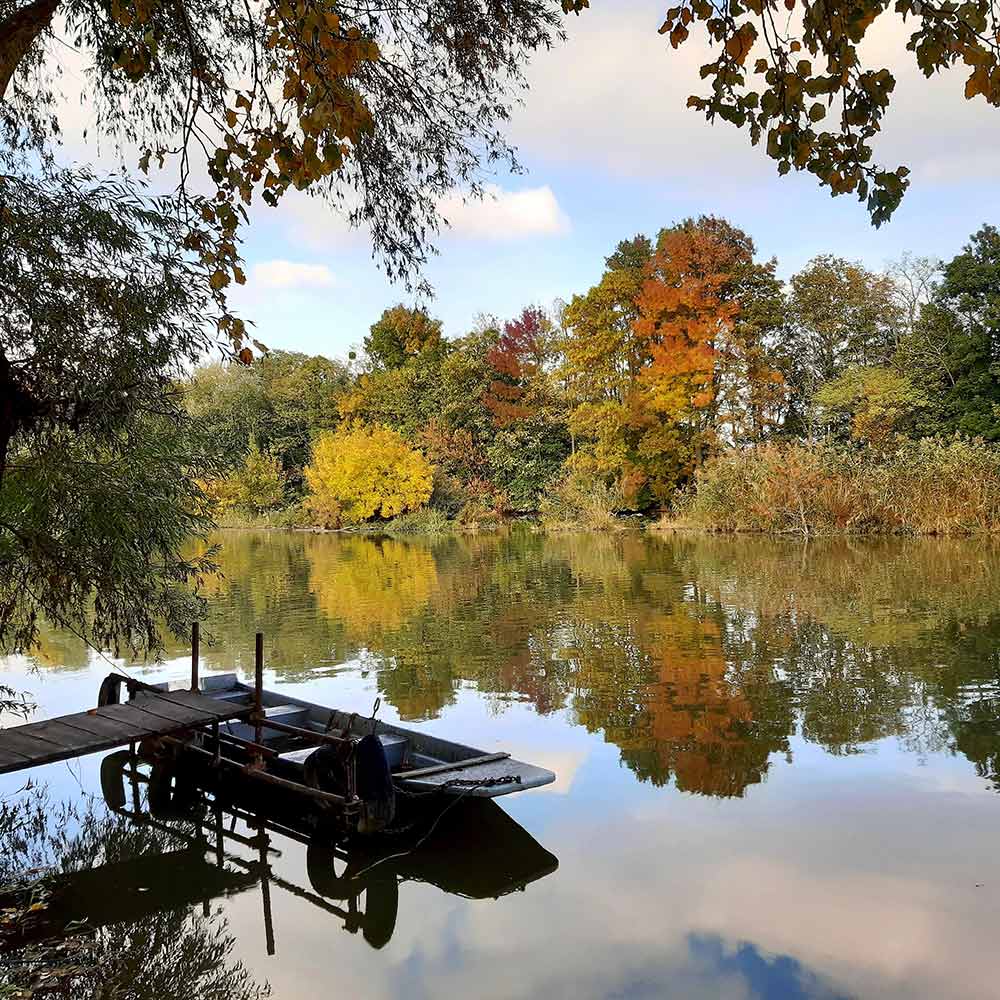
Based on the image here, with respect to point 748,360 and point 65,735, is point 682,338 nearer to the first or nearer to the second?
point 748,360

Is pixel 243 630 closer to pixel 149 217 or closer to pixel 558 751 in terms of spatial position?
pixel 558 751

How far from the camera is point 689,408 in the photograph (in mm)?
31969

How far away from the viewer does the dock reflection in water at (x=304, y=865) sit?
5816 mm

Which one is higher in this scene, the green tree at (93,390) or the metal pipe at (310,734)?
the green tree at (93,390)

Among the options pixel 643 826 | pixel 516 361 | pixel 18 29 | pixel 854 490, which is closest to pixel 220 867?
pixel 643 826

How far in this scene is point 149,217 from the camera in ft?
22.2

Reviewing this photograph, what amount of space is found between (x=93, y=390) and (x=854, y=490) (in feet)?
76.6

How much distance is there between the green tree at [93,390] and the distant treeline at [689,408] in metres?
15.9

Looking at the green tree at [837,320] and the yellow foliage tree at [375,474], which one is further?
the yellow foliage tree at [375,474]

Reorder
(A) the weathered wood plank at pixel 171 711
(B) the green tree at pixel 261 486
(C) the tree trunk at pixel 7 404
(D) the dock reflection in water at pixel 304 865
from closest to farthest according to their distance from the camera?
(C) the tree trunk at pixel 7 404 → (D) the dock reflection in water at pixel 304 865 → (A) the weathered wood plank at pixel 171 711 → (B) the green tree at pixel 261 486

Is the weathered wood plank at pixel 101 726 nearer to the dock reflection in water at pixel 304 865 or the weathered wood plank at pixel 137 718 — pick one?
the weathered wood plank at pixel 137 718

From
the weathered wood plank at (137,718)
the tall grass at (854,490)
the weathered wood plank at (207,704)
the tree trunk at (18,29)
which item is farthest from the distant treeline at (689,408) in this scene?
the tree trunk at (18,29)

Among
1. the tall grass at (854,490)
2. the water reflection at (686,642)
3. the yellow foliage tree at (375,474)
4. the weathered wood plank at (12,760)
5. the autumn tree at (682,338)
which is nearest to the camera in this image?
the weathered wood plank at (12,760)

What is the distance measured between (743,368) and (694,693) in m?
22.6
